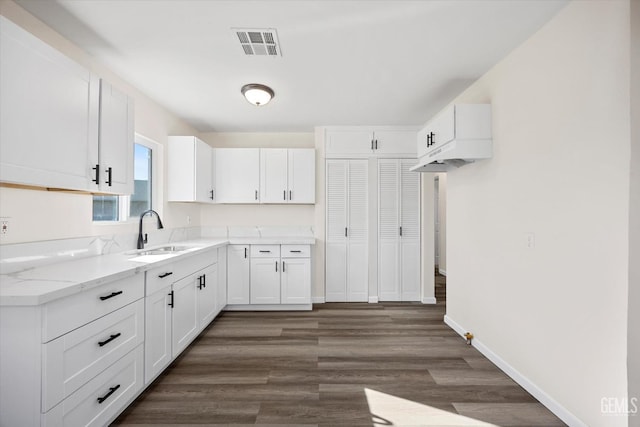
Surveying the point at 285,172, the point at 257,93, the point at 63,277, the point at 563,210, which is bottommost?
the point at 63,277

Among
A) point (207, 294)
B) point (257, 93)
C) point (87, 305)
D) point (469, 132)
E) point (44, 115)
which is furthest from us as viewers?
point (207, 294)

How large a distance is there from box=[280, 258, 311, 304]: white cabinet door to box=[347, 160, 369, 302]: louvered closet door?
2.35 feet

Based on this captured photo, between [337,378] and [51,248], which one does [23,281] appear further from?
[337,378]

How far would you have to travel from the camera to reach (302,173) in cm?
436

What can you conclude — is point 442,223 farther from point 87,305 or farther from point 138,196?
point 87,305

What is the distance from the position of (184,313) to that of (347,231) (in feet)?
7.90

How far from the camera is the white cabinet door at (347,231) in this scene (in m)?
4.43

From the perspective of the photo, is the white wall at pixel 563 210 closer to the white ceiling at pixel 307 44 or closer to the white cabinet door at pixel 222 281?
the white ceiling at pixel 307 44

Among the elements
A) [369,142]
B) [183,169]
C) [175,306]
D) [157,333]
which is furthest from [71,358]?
[369,142]

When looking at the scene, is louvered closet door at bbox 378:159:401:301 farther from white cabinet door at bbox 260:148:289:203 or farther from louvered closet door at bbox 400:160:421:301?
white cabinet door at bbox 260:148:289:203

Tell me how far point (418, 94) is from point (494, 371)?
2.69 metres

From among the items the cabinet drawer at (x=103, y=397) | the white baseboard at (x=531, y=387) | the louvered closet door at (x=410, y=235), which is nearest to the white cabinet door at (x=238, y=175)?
the louvered closet door at (x=410, y=235)

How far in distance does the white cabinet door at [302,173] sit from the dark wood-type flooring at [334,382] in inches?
70.3

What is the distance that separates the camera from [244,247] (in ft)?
13.3
